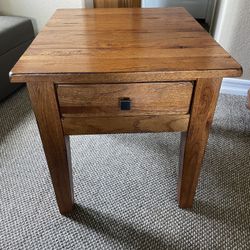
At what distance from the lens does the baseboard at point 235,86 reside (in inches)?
64.0

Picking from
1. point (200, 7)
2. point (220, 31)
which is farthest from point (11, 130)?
point (200, 7)

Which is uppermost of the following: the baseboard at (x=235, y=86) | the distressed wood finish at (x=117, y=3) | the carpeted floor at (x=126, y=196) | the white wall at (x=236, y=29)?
the distressed wood finish at (x=117, y=3)

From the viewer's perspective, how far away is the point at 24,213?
0.95 metres

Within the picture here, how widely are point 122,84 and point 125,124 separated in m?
0.13

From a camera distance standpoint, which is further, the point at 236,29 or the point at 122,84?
the point at 236,29

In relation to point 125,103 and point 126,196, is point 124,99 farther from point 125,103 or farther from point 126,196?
point 126,196

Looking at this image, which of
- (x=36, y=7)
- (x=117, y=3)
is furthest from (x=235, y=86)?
(x=36, y=7)

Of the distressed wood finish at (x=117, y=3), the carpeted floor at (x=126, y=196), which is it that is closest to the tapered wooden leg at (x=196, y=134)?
the carpeted floor at (x=126, y=196)

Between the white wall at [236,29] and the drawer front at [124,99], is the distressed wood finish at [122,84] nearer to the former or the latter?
the drawer front at [124,99]

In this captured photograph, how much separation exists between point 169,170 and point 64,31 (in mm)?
747

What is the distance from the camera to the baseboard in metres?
1.62

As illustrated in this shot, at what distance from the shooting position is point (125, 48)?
2.44 feet

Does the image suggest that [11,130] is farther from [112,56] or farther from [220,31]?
[220,31]

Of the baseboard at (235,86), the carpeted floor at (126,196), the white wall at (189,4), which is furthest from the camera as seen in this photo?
the white wall at (189,4)
